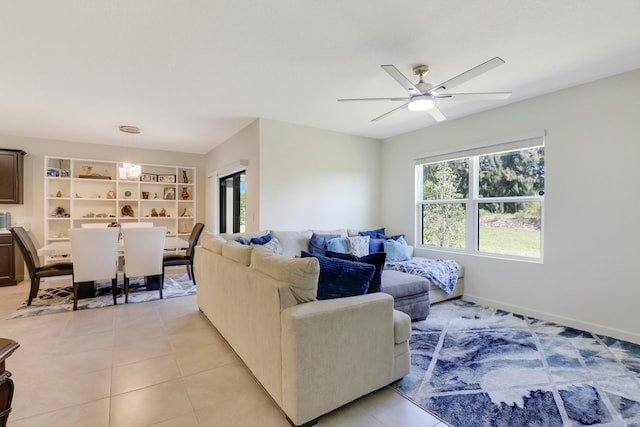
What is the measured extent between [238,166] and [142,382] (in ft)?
10.7

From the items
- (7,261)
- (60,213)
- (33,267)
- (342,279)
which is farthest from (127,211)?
(342,279)

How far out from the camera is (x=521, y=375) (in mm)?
2236

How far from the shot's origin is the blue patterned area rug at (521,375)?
1.82 m

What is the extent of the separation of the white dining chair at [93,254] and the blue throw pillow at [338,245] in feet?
8.84

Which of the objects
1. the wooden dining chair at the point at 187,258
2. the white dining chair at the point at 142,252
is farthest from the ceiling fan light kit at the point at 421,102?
the wooden dining chair at the point at 187,258

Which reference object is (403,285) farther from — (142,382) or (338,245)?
(142,382)

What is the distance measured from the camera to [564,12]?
6.53 feet

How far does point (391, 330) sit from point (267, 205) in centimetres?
269

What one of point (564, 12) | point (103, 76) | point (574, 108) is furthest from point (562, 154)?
point (103, 76)

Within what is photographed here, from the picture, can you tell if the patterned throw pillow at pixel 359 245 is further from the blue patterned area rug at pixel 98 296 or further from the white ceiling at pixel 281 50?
the blue patterned area rug at pixel 98 296

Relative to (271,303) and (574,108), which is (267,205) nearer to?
(271,303)

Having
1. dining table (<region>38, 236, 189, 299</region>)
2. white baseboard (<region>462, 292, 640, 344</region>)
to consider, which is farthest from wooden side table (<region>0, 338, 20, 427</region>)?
white baseboard (<region>462, 292, 640, 344</region>)

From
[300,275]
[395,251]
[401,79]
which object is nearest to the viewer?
[300,275]

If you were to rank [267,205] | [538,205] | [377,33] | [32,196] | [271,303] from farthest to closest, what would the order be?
[32,196]
[267,205]
[538,205]
[377,33]
[271,303]
